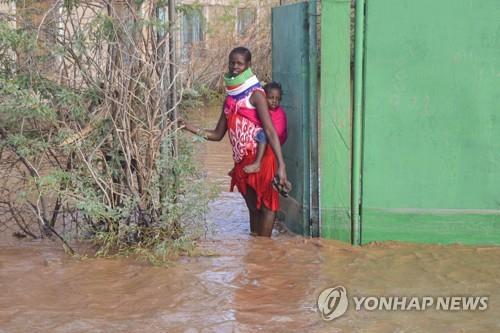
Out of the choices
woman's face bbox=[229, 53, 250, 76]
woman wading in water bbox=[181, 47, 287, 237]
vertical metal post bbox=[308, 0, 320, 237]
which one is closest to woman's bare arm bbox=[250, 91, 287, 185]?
woman wading in water bbox=[181, 47, 287, 237]

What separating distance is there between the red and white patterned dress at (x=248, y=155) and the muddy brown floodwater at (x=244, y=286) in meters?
0.39

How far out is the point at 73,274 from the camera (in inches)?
206

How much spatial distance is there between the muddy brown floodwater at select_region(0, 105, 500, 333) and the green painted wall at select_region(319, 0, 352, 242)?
0.21 meters

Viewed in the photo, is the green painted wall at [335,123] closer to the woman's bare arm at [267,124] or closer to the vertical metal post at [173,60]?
the woman's bare arm at [267,124]

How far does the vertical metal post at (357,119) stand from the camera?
5715 mm

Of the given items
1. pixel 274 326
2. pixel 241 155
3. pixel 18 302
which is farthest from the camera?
pixel 241 155

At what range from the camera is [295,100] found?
20.3ft

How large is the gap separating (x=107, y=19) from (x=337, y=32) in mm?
1681

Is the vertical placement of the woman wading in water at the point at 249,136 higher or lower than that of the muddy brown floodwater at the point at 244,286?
higher

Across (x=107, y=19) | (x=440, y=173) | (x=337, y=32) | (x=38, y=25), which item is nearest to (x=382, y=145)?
(x=440, y=173)

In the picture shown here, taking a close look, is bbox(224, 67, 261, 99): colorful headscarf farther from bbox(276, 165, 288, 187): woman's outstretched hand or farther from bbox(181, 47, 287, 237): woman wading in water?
bbox(276, 165, 288, 187): woman's outstretched hand

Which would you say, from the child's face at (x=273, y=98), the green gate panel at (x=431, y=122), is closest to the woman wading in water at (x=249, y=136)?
the child's face at (x=273, y=98)

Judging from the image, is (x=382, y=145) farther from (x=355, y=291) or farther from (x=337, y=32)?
(x=355, y=291)

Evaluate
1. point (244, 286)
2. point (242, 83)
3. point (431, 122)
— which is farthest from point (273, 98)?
point (244, 286)
